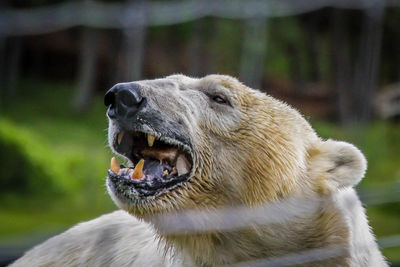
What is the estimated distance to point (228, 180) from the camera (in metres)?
2.56

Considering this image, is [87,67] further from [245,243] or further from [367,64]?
[245,243]

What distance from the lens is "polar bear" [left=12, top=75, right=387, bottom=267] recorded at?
7.98 ft

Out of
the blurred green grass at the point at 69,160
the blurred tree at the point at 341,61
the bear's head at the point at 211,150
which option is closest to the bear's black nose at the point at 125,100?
the bear's head at the point at 211,150

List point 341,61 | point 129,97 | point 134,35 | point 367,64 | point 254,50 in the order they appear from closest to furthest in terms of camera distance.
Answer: point 129,97 < point 134,35 < point 254,50 < point 367,64 < point 341,61

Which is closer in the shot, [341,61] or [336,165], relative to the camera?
[336,165]

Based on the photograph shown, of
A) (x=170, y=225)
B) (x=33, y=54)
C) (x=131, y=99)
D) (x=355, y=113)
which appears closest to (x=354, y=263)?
(x=170, y=225)

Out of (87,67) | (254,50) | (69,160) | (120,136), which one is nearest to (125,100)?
(120,136)

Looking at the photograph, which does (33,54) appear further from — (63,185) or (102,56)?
(63,185)

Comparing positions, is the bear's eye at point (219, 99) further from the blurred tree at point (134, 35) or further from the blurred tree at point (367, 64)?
the blurred tree at point (367, 64)

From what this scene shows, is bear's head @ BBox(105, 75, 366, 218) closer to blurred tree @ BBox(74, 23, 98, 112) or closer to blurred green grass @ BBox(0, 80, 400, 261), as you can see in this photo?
blurred green grass @ BBox(0, 80, 400, 261)

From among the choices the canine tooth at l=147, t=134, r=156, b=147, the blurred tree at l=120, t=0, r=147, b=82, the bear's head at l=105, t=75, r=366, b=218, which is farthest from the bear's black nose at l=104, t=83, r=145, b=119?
the blurred tree at l=120, t=0, r=147, b=82

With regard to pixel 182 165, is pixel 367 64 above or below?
below

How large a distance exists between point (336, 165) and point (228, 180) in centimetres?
47

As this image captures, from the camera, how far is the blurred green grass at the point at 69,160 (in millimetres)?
7504
